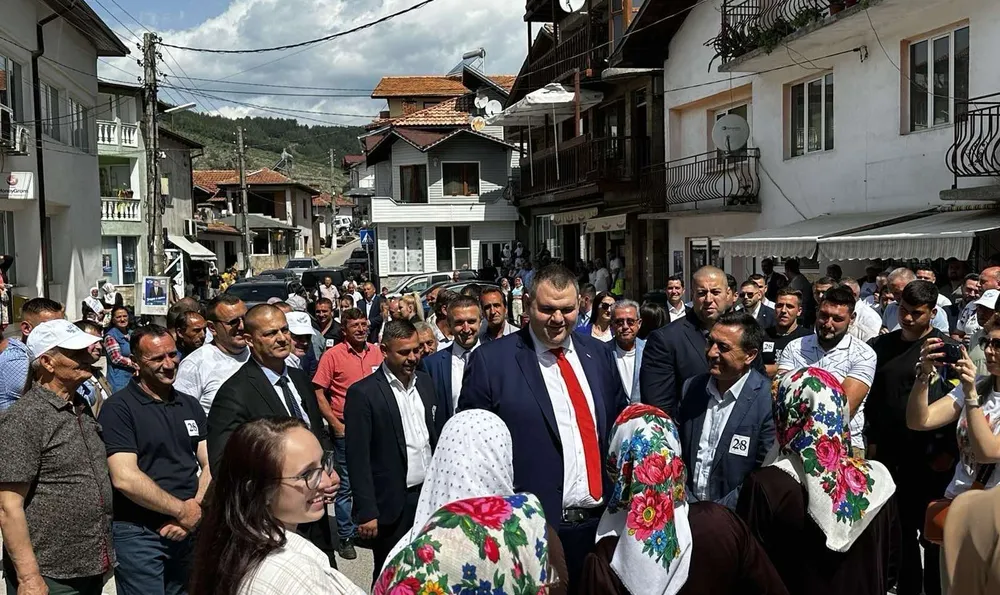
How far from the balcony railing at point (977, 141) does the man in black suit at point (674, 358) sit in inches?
326

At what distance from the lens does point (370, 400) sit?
16.7 feet

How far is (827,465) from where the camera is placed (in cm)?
331

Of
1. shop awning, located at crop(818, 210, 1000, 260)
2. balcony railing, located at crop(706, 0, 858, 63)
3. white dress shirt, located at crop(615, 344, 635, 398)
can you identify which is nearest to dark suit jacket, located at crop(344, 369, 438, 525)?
white dress shirt, located at crop(615, 344, 635, 398)

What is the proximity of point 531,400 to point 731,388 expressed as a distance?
1.00 m

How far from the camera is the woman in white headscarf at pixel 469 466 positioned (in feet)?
9.30

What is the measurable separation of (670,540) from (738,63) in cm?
1626

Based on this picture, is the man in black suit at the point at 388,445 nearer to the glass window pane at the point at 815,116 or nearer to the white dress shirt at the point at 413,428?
the white dress shirt at the point at 413,428

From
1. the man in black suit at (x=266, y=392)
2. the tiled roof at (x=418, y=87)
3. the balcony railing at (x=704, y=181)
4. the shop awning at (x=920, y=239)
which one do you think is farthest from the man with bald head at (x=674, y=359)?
the tiled roof at (x=418, y=87)

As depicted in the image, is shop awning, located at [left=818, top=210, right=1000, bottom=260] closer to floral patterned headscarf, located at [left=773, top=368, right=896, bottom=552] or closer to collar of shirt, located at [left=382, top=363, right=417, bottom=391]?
collar of shirt, located at [left=382, top=363, right=417, bottom=391]

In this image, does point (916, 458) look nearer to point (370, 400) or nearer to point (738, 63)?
point (370, 400)

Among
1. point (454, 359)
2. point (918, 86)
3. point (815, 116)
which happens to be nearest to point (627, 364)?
point (454, 359)

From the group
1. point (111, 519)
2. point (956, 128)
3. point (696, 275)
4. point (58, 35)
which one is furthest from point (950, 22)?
point (58, 35)

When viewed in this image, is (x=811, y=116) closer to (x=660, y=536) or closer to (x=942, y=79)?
(x=942, y=79)

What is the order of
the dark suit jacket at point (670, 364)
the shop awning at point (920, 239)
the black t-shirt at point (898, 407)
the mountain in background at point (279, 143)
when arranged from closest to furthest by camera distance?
the black t-shirt at point (898, 407)
the dark suit jacket at point (670, 364)
the shop awning at point (920, 239)
the mountain in background at point (279, 143)
